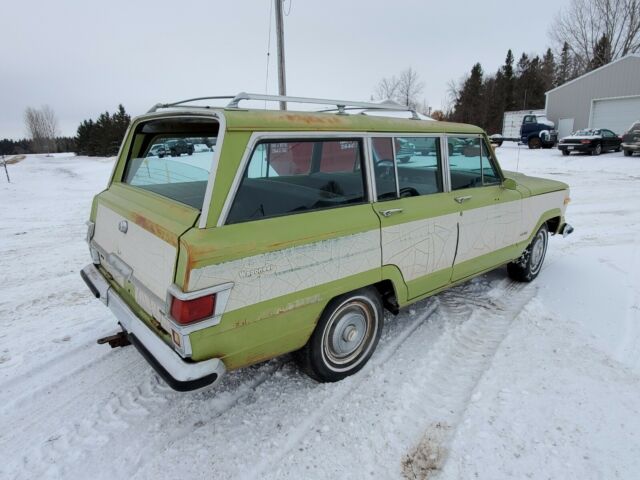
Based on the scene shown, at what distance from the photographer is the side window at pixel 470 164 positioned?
11.6 ft

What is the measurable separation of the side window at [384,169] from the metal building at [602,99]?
2751 centimetres

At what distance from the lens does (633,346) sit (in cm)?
337

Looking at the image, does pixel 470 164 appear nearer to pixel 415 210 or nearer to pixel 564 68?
pixel 415 210

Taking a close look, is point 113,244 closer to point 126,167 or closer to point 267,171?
point 126,167

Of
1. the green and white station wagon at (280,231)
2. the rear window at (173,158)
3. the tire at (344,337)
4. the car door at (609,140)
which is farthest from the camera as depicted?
the car door at (609,140)

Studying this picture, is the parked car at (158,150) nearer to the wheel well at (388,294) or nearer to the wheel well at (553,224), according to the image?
the wheel well at (388,294)

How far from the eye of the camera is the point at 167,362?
218 centimetres

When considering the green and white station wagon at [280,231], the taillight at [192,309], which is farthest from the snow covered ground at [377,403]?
the taillight at [192,309]

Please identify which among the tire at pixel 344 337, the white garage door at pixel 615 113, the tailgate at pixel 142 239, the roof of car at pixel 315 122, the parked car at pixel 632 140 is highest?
the white garage door at pixel 615 113

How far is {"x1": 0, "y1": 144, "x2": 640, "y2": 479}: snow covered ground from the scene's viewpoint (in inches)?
89.7

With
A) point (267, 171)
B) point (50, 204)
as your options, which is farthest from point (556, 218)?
point (50, 204)

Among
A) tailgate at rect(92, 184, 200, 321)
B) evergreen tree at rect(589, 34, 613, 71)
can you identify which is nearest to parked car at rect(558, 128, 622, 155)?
evergreen tree at rect(589, 34, 613, 71)

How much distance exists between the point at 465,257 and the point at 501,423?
1.49 m

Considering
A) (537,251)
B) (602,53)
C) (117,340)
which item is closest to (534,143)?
(602,53)
